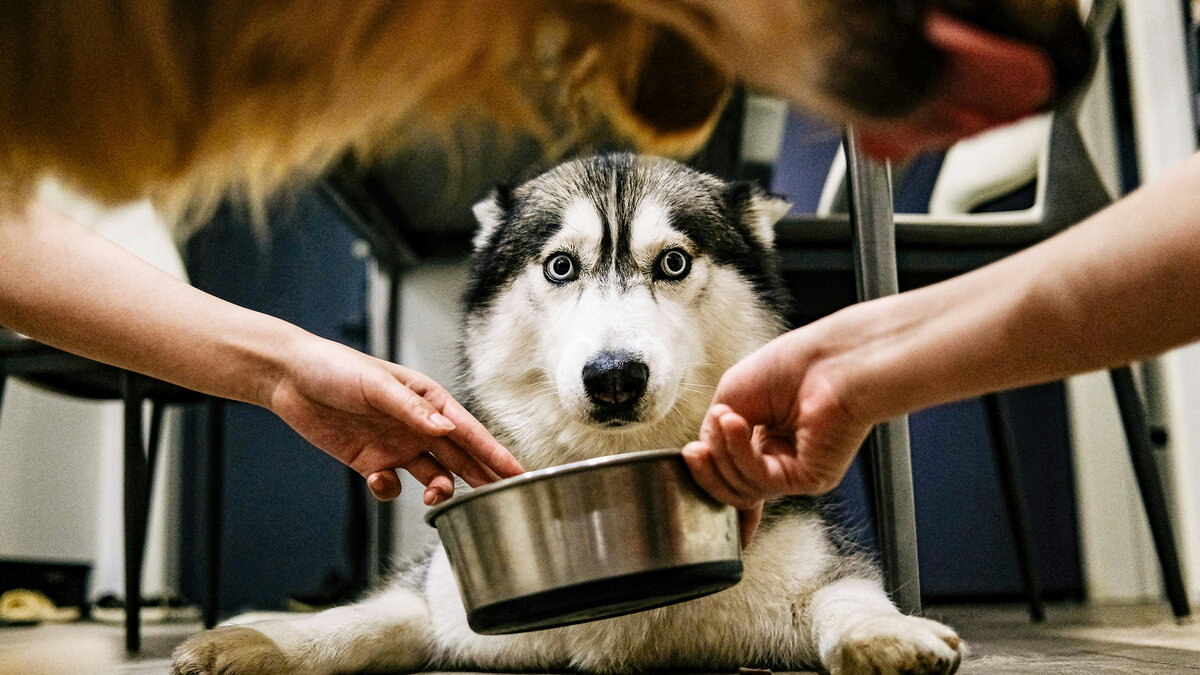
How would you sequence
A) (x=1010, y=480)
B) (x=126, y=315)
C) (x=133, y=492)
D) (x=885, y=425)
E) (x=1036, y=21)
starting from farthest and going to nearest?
(x=1010, y=480)
(x=133, y=492)
(x=885, y=425)
(x=126, y=315)
(x=1036, y=21)

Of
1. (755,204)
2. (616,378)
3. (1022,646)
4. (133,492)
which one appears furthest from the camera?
(133,492)

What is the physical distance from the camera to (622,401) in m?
1.23

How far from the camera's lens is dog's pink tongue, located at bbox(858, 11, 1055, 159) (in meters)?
0.59

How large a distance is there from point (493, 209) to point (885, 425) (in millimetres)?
852

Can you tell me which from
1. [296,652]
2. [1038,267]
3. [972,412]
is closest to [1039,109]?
[1038,267]

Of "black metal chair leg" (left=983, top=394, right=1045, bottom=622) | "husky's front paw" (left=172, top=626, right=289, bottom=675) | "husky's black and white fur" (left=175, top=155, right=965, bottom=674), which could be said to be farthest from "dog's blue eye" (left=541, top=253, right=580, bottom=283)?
"black metal chair leg" (left=983, top=394, right=1045, bottom=622)

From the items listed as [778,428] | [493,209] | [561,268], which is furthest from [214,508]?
[778,428]

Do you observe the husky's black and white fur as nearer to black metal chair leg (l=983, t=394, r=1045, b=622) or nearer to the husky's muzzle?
the husky's muzzle

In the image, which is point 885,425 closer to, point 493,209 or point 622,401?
point 622,401

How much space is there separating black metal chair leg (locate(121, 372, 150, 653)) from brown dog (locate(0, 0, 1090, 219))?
150 cm

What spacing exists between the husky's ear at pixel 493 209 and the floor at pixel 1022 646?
0.95 metres

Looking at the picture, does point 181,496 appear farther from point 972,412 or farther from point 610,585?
point 610,585

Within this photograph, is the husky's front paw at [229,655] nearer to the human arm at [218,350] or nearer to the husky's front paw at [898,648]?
the human arm at [218,350]

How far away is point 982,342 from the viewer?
71 centimetres
